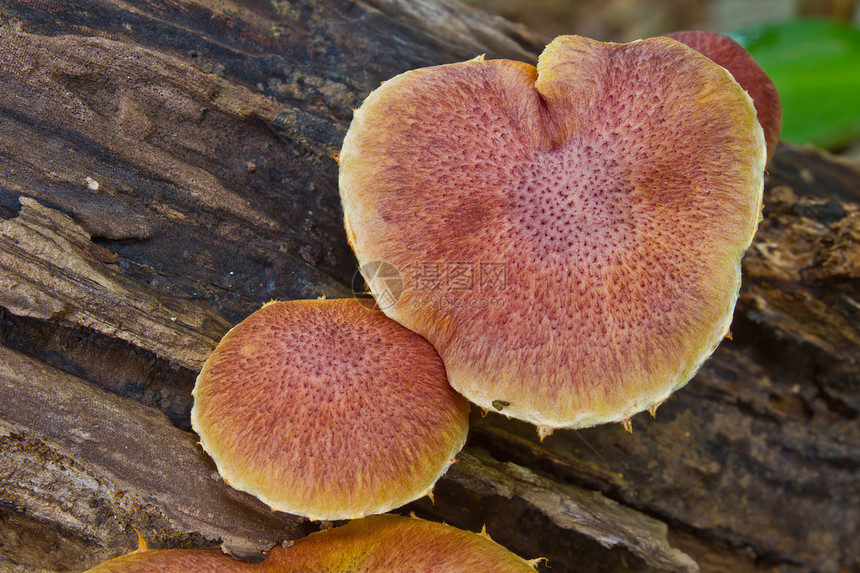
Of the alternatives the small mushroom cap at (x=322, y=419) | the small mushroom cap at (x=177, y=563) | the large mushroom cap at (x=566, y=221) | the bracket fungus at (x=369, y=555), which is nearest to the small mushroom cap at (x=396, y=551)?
the bracket fungus at (x=369, y=555)

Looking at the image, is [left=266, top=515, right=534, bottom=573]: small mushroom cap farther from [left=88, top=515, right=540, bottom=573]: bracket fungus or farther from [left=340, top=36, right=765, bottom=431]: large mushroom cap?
[left=340, top=36, right=765, bottom=431]: large mushroom cap

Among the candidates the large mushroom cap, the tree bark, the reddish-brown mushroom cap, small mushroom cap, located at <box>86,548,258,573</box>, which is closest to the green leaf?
the tree bark

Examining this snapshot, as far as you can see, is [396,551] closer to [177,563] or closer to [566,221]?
[177,563]

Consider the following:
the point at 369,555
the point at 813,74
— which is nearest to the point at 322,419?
the point at 369,555

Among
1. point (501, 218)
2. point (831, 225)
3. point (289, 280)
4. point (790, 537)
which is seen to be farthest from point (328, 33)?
point (790, 537)

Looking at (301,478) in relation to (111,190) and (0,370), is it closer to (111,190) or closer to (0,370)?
(0,370)
